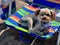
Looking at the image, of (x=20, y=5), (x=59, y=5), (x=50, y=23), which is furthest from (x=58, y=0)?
(x=50, y=23)

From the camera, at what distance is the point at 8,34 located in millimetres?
3119

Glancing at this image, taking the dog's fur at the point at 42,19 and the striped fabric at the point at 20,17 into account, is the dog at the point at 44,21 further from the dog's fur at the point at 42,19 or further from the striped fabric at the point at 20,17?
the striped fabric at the point at 20,17

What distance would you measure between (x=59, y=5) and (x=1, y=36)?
1.20 meters

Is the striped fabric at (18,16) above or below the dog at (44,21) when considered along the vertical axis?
below

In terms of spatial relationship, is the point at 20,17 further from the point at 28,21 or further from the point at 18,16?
the point at 28,21

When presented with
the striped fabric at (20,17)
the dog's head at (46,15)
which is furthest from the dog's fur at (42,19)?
the striped fabric at (20,17)

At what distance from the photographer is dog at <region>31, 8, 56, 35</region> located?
2.60 metres

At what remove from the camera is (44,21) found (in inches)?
102

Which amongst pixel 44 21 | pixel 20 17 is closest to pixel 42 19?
pixel 44 21

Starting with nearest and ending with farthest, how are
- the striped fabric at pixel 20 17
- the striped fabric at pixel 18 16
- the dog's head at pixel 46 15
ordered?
1. the dog's head at pixel 46 15
2. the striped fabric at pixel 20 17
3. the striped fabric at pixel 18 16

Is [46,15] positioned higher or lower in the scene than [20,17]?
higher

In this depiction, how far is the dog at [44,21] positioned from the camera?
8.54 ft

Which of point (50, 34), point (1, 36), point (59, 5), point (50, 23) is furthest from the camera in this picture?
point (59, 5)

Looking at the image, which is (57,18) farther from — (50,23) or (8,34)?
(8,34)
